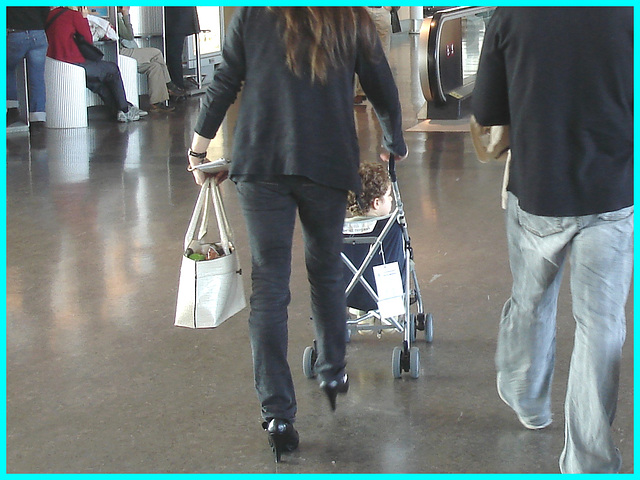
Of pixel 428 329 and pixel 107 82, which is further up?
pixel 107 82

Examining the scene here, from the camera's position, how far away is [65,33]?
10.6 metres

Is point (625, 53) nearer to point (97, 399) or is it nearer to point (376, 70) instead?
point (376, 70)

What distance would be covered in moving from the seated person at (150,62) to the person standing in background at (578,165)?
985 centimetres

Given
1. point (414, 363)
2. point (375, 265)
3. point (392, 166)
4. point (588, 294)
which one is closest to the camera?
point (588, 294)

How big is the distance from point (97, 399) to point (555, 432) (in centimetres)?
173

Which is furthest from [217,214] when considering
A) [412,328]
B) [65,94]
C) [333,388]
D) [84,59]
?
[84,59]

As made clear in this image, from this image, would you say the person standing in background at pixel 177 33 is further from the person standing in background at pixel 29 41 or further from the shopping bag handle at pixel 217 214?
the shopping bag handle at pixel 217 214

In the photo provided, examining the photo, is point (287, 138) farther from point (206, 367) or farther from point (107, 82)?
point (107, 82)

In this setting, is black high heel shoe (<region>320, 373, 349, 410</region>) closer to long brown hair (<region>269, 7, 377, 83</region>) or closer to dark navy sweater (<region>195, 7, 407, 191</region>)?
dark navy sweater (<region>195, 7, 407, 191</region>)

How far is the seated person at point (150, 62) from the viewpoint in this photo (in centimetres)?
1227

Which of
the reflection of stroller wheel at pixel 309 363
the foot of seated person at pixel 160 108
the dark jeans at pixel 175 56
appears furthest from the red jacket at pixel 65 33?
the reflection of stroller wheel at pixel 309 363

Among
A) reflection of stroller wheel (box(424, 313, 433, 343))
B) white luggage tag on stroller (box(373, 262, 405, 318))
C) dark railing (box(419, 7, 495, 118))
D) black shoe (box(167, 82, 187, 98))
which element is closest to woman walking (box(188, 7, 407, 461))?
white luggage tag on stroller (box(373, 262, 405, 318))

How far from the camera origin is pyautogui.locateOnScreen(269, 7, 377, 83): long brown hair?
2.84 metres

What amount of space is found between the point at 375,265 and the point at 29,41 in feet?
24.9
